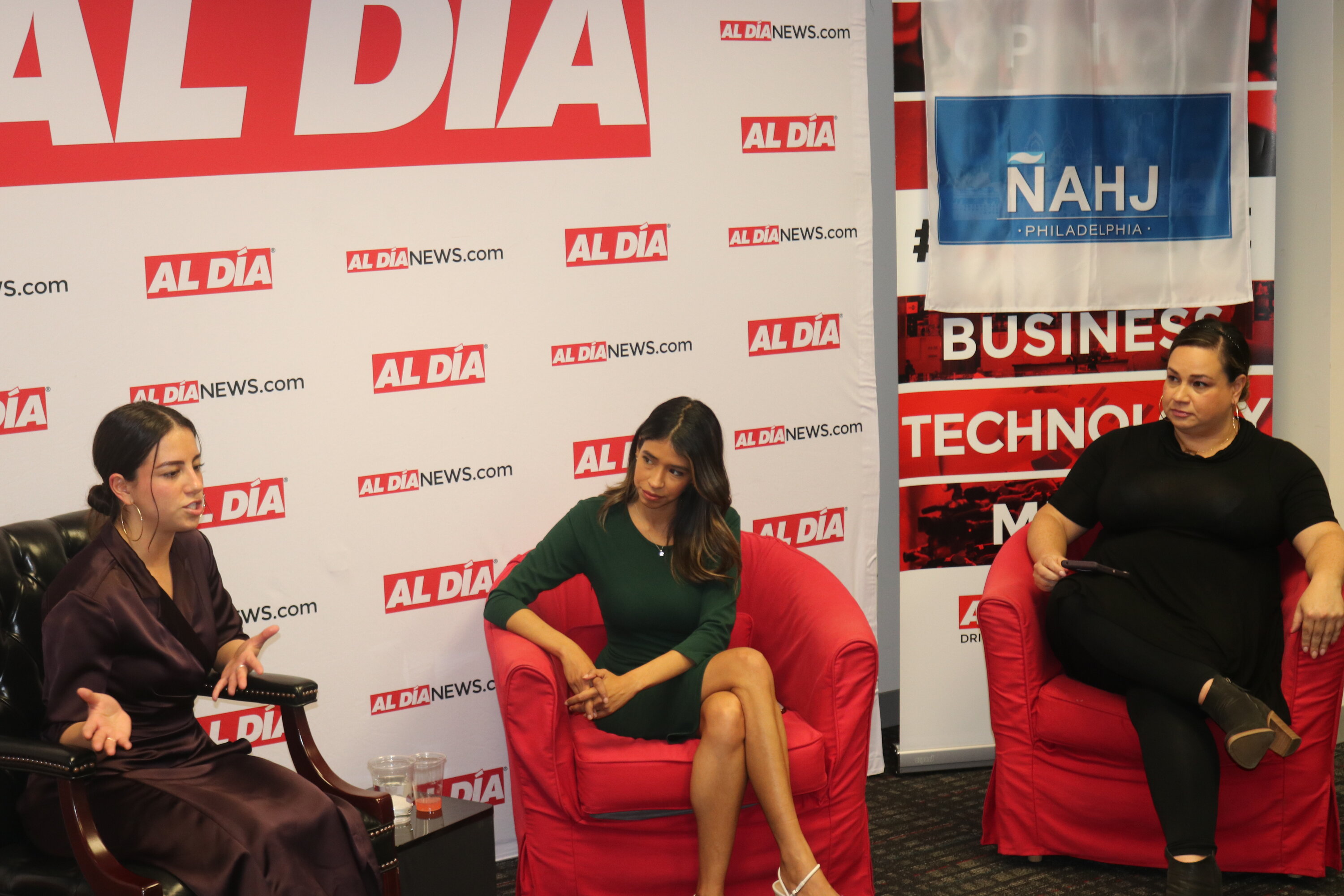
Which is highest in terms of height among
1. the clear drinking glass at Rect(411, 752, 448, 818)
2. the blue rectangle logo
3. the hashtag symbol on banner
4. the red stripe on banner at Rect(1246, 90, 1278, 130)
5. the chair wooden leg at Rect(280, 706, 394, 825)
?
the red stripe on banner at Rect(1246, 90, 1278, 130)

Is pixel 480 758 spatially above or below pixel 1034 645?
below

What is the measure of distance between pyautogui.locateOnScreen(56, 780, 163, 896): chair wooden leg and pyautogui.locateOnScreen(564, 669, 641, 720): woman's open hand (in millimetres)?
1001

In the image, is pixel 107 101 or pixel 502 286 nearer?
pixel 107 101

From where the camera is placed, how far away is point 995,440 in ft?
12.5

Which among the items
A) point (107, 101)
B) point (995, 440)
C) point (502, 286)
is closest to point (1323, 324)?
point (995, 440)

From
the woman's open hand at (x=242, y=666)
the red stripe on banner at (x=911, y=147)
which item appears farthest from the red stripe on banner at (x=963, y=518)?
the woman's open hand at (x=242, y=666)

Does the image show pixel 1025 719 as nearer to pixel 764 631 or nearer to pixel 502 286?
pixel 764 631

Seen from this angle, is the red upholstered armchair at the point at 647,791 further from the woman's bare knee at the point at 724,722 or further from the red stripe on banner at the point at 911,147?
the red stripe on banner at the point at 911,147

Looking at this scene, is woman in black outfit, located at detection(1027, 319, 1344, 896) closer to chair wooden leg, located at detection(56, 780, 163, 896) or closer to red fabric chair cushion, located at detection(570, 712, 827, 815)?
red fabric chair cushion, located at detection(570, 712, 827, 815)

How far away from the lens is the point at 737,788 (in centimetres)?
259

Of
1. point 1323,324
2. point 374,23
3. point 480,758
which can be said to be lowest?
point 480,758

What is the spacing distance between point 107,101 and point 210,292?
0.51 m

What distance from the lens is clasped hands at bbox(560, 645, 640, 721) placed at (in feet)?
8.70

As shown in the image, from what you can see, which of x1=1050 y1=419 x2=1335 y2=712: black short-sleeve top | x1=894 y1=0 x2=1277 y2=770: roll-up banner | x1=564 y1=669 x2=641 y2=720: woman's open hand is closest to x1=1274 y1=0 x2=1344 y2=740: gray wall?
x1=894 y1=0 x2=1277 y2=770: roll-up banner
